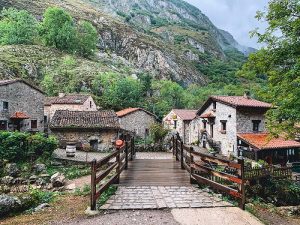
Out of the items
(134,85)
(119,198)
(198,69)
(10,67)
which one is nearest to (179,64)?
(198,69)

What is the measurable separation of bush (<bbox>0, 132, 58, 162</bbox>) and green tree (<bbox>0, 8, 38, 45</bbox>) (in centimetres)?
5631

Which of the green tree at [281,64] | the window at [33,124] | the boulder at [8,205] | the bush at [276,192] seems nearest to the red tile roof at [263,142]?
the bush at [276,192]

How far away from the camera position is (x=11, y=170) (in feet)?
61.7

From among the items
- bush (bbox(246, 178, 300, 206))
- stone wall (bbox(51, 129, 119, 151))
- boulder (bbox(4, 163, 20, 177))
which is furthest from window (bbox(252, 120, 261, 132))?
boulder (bbox(4, 163, 20, 177))

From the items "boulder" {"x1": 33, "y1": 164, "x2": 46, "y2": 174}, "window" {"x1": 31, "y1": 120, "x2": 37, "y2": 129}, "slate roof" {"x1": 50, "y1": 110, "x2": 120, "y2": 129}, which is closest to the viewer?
"boulder" {"x1": 33, "y1": 164, "x2": 46, "y2": 174}

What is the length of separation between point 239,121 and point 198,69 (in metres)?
91.8

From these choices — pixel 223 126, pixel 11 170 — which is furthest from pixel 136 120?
pixel 11 170

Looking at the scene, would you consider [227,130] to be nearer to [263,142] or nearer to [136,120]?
[263,142]

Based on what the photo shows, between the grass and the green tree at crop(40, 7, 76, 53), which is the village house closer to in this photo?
the grass

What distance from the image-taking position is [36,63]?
59.8m

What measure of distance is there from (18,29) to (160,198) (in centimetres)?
7469

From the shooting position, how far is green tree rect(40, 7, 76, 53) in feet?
244

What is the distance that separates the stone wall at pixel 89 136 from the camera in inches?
1121

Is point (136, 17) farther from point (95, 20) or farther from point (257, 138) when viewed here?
point (257, 138)
